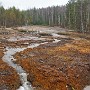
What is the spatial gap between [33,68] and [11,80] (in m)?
5.84

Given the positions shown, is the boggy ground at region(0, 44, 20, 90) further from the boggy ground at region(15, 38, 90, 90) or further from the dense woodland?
the dense woodland

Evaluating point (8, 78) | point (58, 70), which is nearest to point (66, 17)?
point (58, 70)

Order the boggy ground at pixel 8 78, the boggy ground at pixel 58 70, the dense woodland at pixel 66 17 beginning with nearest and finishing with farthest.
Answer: the boggy ground at pixel 8 78
the boggy ground at pixel 58 70
the dense woodland at pixel 66 17

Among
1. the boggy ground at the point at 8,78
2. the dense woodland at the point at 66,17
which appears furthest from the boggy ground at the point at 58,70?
the dense woodland at the point at 66,17

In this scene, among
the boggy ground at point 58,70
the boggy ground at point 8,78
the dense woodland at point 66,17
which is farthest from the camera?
the dense woodland at point 66,17

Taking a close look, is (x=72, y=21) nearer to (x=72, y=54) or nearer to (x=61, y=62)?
(x=72, y=54)

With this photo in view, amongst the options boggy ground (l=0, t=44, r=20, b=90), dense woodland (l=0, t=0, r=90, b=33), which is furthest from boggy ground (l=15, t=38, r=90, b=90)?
dense woodland (l=0, t=0, r=90, b=33)

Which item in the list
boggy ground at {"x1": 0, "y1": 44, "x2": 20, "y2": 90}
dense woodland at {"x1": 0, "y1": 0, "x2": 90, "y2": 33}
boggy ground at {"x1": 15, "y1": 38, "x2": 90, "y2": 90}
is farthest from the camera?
dense woodland at {"x1": 0, "y1": 0, "x2": 90, "y2": 33}

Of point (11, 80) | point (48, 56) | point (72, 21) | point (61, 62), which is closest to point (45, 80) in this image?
point (11, 80)

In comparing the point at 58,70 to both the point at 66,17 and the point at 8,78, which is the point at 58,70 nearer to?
the point at 8,78

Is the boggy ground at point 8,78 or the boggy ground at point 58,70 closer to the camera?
the boggy ground at point 8,78

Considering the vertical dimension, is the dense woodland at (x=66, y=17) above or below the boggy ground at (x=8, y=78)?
above

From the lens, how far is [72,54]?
4622 centimetres

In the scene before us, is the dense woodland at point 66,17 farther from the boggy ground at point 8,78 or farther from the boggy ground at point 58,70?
the boggy ground at point 8,78
